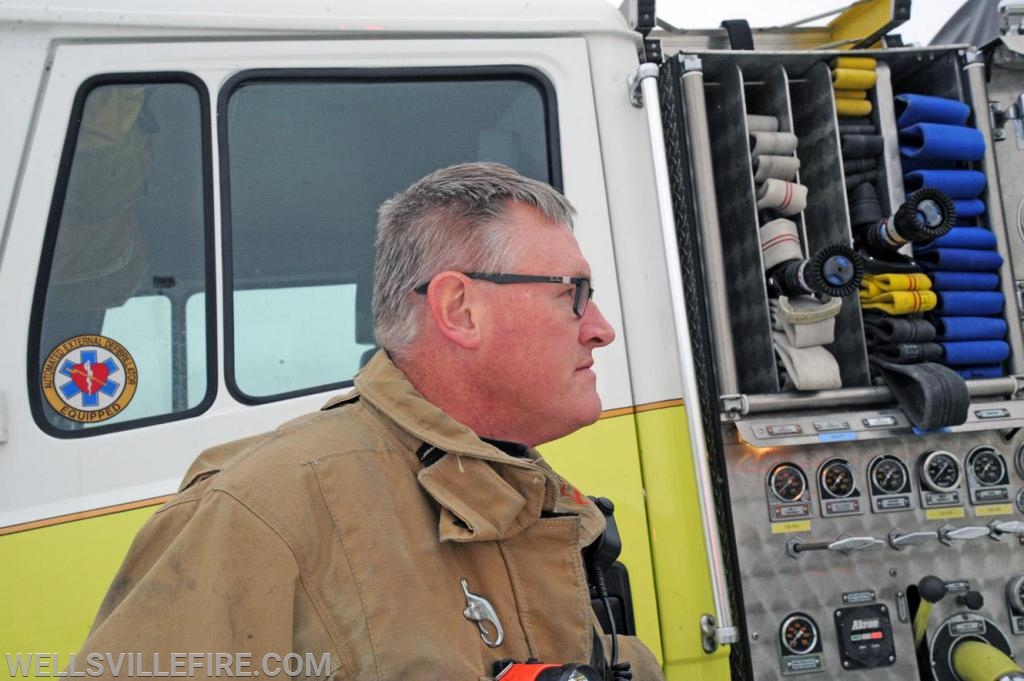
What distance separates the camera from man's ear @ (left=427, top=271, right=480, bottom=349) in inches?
63.9

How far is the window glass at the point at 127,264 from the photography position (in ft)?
7.41

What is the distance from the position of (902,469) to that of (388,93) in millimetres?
1747

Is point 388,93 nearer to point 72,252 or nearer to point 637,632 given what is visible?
point 72,252

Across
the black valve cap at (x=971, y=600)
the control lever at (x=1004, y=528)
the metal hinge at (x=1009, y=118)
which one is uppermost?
the metal hinge at (x=1009, y=118)

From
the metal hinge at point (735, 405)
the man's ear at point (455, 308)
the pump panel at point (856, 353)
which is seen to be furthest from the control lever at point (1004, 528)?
the man's ear at point (455, 308)

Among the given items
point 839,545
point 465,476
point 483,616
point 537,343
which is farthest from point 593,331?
point 839,545

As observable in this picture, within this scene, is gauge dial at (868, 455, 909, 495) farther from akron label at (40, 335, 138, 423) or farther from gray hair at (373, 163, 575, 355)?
akron label at (40, 335, 138, 423)

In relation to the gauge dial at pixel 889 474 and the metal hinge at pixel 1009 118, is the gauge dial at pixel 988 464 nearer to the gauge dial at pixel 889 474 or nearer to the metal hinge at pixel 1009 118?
the gauge dial at pixel 889 474

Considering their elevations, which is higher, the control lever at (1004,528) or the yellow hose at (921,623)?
the control lever at (1004,528)

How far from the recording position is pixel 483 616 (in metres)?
1.39

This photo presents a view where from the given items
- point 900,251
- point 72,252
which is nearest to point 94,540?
point 72,252

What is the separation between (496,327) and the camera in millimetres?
1644

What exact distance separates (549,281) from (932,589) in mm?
1470

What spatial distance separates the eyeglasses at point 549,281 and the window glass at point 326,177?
2.75 ft
